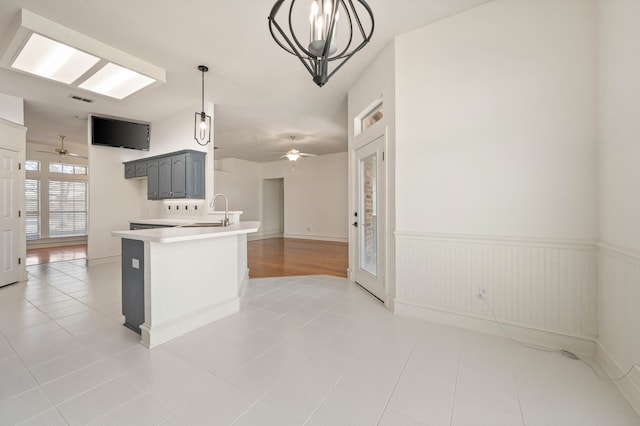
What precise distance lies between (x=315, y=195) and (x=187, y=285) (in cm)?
680

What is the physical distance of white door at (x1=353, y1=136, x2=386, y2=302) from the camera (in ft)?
10.6

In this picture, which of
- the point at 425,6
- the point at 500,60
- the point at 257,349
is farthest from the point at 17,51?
the point at 500,60

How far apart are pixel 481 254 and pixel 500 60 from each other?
1.76 m

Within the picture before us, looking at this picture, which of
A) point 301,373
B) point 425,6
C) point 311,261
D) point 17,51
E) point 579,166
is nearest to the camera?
point 301,373

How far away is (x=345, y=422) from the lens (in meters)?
1.41

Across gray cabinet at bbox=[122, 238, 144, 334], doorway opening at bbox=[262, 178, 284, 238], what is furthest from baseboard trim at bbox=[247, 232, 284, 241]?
gray cabinet at bbox=[122, 238, 144, 334]

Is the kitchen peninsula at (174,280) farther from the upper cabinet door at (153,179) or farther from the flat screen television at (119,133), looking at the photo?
the flat screen television at (119,133)

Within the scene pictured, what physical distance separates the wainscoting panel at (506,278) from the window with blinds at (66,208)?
990 cm

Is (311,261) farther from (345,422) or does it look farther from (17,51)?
(17,51)

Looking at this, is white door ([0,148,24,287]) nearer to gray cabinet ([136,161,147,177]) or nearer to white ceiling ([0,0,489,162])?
white ceiling ([0,0,489,162])

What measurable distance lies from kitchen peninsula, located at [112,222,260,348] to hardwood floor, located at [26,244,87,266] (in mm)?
5101

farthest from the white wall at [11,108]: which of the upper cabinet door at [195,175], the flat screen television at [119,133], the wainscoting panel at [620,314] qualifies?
the wainscoting panel at [620,314]

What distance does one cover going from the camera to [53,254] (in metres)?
6.47

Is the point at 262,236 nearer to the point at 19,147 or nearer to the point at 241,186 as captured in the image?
the point at 241,186
